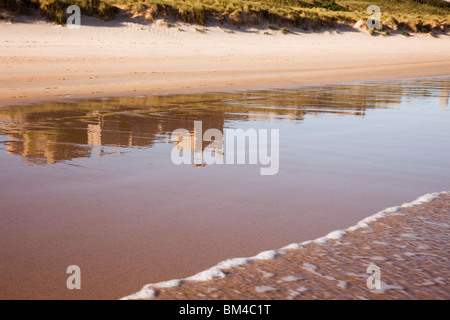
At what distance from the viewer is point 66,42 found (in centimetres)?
1891

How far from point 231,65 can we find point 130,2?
8850mm

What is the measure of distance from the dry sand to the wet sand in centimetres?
708

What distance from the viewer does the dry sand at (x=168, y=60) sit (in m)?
12.2

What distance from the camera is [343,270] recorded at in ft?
9.48

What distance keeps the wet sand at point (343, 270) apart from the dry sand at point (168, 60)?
7079 millimetres

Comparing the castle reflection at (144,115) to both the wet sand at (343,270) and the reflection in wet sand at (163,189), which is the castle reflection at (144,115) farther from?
the wet sand at (343,270)

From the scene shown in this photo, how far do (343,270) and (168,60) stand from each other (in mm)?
15925

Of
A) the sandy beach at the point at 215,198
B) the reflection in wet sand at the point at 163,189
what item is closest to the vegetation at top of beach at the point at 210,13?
the sandy beach at the point at 215,198

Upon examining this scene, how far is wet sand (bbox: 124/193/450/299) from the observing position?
265 cm

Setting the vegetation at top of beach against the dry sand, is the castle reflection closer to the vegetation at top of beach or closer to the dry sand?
the dry sand

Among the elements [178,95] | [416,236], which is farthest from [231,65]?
[416,236]

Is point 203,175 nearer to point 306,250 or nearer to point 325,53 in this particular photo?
point 306,250
